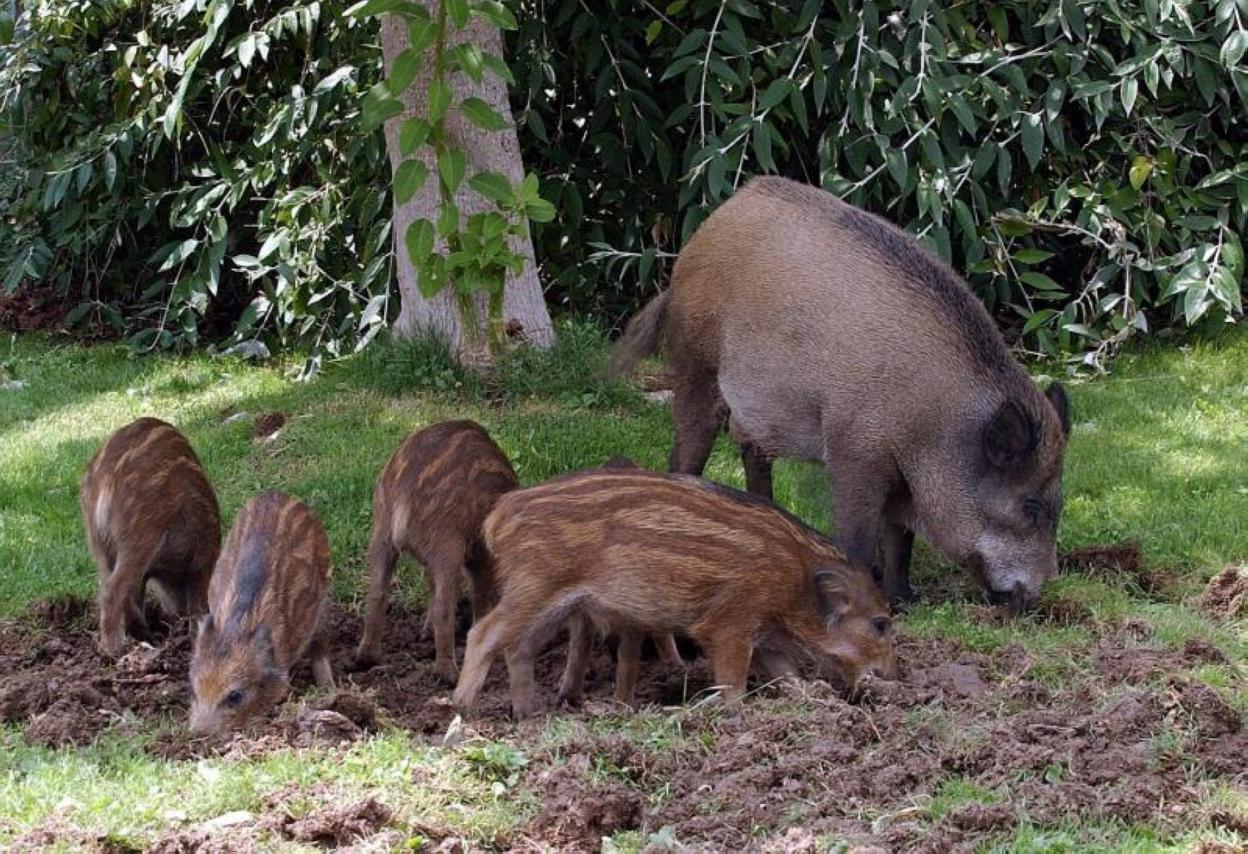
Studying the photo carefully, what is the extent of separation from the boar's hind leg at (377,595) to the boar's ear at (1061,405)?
2.80 metres

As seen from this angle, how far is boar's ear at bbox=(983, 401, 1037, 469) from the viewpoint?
6973mm

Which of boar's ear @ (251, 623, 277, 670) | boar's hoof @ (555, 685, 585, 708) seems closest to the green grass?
boar's ear @ (251, 623, 277, 670)

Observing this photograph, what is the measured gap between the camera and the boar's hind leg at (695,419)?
7.92 m

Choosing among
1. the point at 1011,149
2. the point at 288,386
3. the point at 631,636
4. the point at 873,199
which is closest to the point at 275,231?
the point at 288,386

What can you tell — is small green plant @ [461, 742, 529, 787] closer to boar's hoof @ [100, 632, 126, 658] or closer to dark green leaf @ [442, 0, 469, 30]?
boar's hoof @ [100, 632, 126, 658]

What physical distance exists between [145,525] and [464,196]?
300 cm

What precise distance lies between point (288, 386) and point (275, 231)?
4.05ft

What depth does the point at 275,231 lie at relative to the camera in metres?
10.8

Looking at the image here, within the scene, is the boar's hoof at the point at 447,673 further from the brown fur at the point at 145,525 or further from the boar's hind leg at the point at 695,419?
the boar's hind leg at the point at 695,419

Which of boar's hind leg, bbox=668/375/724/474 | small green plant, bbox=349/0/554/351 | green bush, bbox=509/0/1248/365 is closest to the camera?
small green plant, bbox=349/0/554/351

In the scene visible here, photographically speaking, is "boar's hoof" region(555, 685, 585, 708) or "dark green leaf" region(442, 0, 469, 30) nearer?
"boar's hoof" region(555, 685, 585, 708)

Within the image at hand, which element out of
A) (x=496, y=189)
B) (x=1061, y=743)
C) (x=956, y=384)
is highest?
(x=496, y=189)

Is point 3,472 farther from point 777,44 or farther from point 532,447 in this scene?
point 777,44

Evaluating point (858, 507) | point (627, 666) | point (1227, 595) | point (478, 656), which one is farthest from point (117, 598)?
point (1227, 595)
